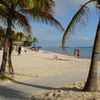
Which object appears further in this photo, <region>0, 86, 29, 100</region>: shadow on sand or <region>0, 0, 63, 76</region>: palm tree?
<region>0, 0, 63, 76</region>: palm tree

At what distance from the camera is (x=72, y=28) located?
11953 mm

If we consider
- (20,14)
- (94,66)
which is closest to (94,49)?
(94,66)

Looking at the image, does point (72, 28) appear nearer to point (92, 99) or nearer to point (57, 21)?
point (92, 99)

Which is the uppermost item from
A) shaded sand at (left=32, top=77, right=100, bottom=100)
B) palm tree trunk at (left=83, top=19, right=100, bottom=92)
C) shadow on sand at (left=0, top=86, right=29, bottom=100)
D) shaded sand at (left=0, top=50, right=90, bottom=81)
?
palm tree trunk at (left=83, top=19, right=100, bottom=92)

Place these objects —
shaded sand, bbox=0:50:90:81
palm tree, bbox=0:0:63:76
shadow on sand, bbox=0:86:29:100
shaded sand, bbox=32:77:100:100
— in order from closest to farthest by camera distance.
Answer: shaded sand, bbox=32:77:100:100 < shadow on sand, bbox=0:86:29:100 < palm tree, bbox=0:0:63:76 < shaded sand, bbox=0:50:90:81

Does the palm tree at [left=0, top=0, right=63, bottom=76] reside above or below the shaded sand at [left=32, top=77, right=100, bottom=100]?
above

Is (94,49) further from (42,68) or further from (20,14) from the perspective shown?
(42,68)

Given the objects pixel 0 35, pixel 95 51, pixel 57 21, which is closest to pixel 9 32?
pixel 0 35

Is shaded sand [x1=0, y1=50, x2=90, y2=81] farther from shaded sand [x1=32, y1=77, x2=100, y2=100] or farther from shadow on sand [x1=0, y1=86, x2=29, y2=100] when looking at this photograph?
shaded sand [x1=32, y1=77, x2=100, y2=100]

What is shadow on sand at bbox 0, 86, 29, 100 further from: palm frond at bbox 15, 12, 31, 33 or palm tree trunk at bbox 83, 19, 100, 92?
palm frond at bbox 15, 12, 31, 33

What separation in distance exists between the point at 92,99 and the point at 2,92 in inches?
139

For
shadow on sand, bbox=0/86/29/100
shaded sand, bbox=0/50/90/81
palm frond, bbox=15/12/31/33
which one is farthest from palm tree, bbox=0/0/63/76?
shadow on sand, bbox=0/86/29/100

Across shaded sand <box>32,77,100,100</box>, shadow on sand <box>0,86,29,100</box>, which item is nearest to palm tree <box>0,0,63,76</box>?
shadow on sand <box>0,86,29,100</box>

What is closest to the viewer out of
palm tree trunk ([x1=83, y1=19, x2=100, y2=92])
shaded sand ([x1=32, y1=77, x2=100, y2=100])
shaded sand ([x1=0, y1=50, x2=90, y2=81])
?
shaded sand ([x1=32, y1=77, x2=100, y2=100])
